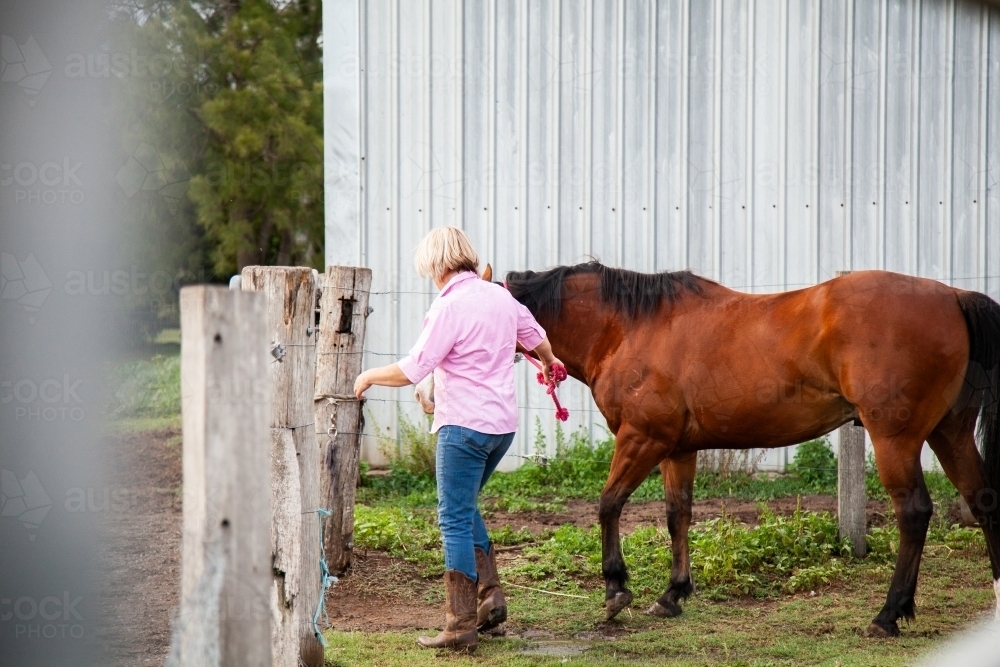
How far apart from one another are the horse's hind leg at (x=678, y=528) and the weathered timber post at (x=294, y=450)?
1.85m

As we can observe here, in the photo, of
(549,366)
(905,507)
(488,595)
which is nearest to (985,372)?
(905,507)

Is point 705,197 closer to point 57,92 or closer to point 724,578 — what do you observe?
point 724,578

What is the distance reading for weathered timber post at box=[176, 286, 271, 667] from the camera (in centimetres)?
193

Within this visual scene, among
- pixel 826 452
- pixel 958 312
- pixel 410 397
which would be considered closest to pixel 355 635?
pixel 958 312

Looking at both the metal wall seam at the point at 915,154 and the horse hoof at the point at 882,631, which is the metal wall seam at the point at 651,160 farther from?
the horse hoof at the point at 882,631

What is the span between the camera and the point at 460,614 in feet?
12.4

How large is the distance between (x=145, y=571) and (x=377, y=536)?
1.35m

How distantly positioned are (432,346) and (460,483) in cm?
61

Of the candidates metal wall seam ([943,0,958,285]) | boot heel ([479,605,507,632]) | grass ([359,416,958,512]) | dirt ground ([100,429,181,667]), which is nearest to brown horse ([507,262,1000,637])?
boot heel ([479,605,507,632])

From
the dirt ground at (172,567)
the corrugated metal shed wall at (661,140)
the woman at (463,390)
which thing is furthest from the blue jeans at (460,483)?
the corrugated metal shed wall at (661,140)

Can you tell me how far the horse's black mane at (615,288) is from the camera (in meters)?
4.80

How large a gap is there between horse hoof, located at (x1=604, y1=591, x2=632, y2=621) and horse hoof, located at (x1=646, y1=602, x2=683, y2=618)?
0.19m

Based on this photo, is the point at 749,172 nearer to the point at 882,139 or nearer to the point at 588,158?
the point at 882,139

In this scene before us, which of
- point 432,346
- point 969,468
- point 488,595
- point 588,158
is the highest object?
point 588,158
